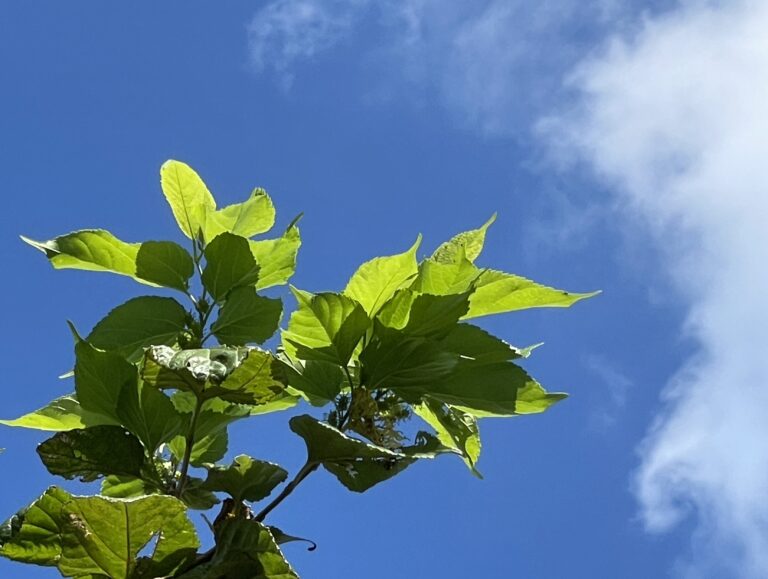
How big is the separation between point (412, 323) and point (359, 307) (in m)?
0.08

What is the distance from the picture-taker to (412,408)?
161 cm

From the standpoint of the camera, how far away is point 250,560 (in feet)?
4.28

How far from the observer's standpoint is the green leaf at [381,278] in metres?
1.52

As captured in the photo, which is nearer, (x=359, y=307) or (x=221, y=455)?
(x=359, y=307)

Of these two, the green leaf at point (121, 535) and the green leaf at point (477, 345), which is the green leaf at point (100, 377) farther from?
the green leaf at point (477, 345)

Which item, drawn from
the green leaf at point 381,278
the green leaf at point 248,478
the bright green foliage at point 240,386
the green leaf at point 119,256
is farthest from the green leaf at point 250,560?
the green leaf at point 119,256

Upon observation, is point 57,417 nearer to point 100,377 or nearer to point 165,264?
point 100,377

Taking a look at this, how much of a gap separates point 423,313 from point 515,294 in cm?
19

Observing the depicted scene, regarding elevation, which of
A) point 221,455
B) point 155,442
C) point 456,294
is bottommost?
point 155,442

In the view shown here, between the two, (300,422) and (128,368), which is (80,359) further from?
(300,422)

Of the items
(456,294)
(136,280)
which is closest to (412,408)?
(456,294)

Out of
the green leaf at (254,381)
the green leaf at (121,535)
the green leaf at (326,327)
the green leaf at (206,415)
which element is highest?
the green leaf at (326,327)

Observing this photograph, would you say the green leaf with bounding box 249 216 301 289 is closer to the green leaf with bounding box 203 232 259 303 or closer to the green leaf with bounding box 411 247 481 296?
the green leaf with bounding box 203 232 259 303

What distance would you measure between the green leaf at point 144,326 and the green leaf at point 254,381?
268mm
